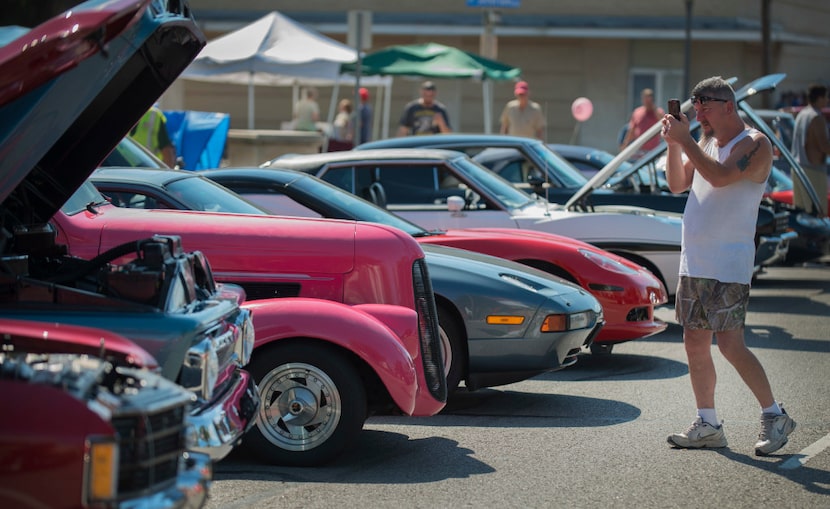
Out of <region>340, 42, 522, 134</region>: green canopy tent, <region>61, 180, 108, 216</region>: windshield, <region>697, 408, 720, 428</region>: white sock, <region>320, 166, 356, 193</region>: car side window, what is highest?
<region>340, 42, 522, 134</region>: green canopy tent

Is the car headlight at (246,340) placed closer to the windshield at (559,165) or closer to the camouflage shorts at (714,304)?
the camouflage shorts at (714,304)

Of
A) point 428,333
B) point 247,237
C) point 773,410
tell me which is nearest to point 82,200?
point 247,237

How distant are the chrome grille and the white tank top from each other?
4.52ft

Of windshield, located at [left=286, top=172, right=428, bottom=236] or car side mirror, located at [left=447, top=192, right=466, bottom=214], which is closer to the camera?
windshield, located at [left=286, top=172, right=428, bottom=236]

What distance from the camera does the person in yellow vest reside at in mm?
14578

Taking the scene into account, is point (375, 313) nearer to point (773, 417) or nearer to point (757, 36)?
point (773, 417)

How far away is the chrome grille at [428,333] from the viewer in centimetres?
632

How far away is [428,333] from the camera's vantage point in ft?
21.1

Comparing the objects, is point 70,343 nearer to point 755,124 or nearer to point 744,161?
point 744,161

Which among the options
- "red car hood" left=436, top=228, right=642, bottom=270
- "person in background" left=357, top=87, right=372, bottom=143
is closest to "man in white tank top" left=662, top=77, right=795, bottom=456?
"red car hood" left=436, top=228, right=642, bottom=270

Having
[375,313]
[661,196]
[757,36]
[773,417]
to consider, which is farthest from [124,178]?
[757,36]

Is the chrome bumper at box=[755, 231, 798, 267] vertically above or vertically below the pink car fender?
below

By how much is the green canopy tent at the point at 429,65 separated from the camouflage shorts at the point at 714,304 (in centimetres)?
1550

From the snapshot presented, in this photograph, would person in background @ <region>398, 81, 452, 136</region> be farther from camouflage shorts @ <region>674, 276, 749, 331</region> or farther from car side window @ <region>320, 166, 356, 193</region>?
camouflage shorts @ <region>674, 276, 749, 331</region>
